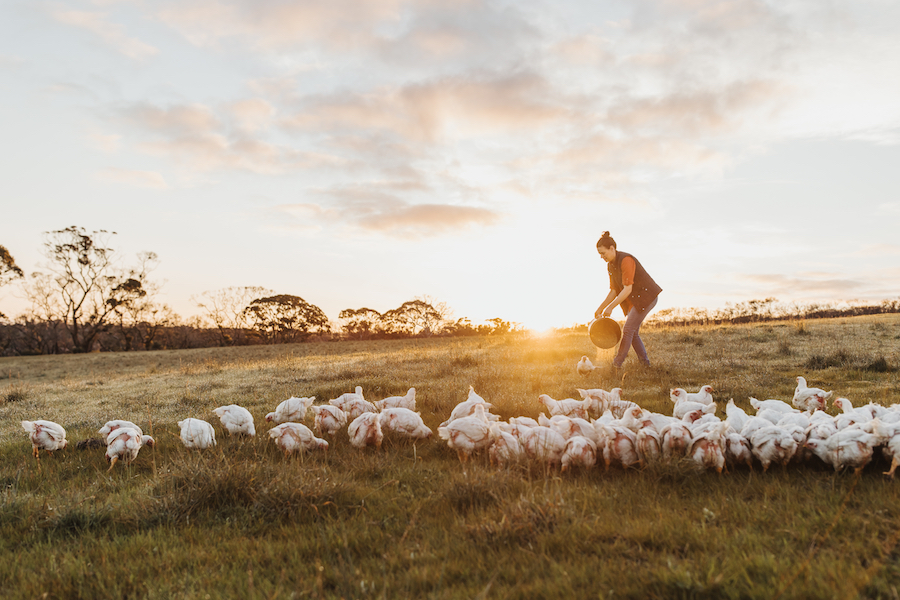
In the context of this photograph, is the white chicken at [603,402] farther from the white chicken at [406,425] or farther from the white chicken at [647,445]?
the white chicken at [406,425]

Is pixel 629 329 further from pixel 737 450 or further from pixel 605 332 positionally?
pixel 737 450

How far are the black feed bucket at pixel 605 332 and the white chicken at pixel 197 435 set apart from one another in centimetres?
700

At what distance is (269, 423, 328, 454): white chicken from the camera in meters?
4.59

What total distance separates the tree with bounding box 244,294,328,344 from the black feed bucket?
1939 inches

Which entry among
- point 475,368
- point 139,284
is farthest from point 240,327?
point 475,368

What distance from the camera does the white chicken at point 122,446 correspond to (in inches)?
180

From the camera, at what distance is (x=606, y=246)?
9422 mm

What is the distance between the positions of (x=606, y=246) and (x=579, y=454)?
648cm

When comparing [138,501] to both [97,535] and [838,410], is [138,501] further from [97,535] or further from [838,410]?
[838,410]

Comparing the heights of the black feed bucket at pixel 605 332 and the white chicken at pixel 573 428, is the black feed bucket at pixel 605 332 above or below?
above

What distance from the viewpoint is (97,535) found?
122 inches

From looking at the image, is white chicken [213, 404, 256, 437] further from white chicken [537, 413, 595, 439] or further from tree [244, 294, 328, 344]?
tree [244, 294, 328, 344]

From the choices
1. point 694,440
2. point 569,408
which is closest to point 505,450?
point 694,440

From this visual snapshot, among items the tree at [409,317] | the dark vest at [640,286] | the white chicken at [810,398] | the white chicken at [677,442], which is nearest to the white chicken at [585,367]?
the dark vest at [640,286]
